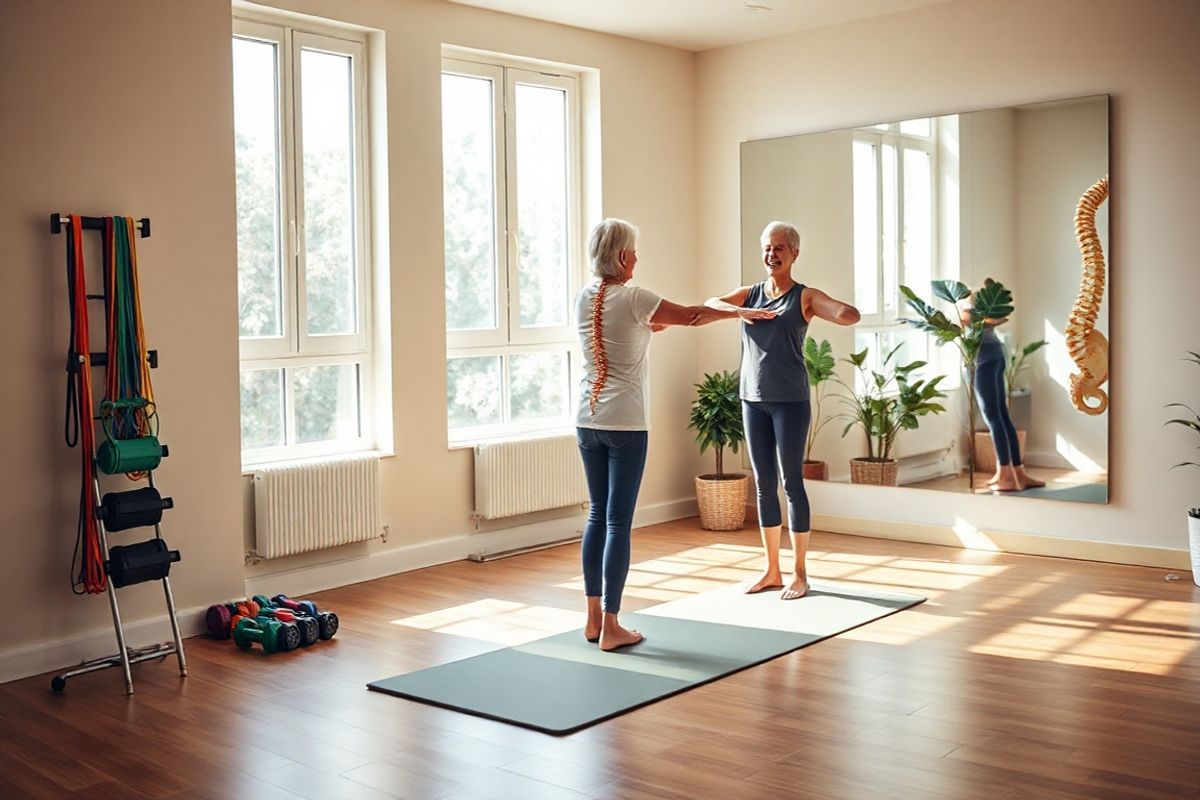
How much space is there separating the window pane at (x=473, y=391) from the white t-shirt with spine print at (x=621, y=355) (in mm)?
1998

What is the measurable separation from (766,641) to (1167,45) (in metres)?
3.26

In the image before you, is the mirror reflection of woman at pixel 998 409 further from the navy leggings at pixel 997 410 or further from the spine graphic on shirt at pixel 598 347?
the spine graphic on shirt at pixel 598 347

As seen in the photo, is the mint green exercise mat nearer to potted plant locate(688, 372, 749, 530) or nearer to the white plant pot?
the white plant pot

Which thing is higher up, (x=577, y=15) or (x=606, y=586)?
(x=577, y=15)

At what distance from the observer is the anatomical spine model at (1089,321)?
5.64 meters

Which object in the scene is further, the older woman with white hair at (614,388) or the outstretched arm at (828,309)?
the outstretched arm at (828,309)

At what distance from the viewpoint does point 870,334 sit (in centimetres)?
645

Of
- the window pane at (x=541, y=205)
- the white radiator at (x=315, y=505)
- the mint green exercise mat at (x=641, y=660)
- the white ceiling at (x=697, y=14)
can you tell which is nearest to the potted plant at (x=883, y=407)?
the mint green exercise mat at (x=641, y=660)

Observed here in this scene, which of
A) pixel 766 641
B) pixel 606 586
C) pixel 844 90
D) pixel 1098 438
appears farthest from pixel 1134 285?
pixel 606 586

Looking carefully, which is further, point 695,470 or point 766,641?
point 695,470

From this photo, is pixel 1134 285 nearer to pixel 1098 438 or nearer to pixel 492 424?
pixel 1098 438

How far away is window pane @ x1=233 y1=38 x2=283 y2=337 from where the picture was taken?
5.24 meters

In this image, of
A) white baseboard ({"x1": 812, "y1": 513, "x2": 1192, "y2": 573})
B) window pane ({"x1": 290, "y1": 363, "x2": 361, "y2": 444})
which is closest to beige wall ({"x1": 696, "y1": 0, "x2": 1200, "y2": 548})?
white baseboard ({"x1": 812, "y1": 513, "x2": 1192, "y2": 573})

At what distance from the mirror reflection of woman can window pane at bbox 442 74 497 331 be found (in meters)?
2.41
